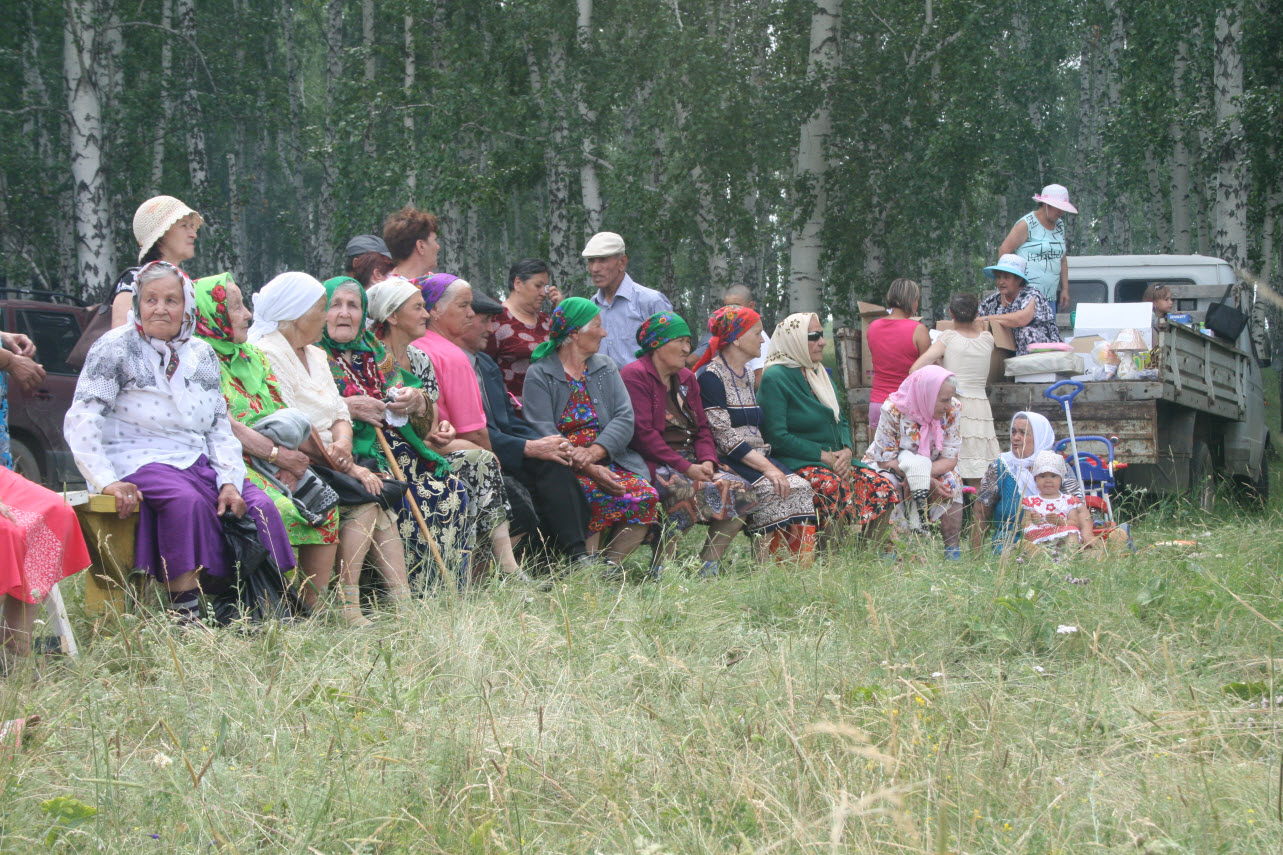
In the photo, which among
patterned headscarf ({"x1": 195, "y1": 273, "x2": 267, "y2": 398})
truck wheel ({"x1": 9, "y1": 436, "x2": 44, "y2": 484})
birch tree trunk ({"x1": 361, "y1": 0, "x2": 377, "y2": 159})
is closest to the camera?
patterned headscarf ({"x1": 195, "y1": 273, "x2": 267, "y2": 398})

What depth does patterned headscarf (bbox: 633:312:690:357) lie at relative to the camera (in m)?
6.54

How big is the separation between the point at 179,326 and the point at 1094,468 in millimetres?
5317

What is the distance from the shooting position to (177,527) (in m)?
4.27

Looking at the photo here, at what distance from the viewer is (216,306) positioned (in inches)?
196

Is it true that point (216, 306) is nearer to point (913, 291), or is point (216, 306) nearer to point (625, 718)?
point (625, 718)

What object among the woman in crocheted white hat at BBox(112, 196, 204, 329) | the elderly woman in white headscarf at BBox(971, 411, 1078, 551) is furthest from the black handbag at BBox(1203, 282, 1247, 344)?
the woman in crocheted white hat at BBox(112, 196, 204, 329)

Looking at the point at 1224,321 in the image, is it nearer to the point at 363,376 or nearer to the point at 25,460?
the point at 363,376

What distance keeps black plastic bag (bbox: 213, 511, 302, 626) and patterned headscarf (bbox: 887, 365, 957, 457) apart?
4.07m

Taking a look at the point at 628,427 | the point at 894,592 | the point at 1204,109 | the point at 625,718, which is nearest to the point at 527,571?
the point at 628,427

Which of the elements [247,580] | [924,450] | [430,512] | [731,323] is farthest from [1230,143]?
[247,580]

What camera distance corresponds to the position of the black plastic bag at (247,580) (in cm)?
442

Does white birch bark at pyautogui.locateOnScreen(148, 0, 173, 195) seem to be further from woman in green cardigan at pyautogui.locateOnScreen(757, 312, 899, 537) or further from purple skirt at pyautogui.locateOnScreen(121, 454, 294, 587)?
purple skirt at pyautogui.locateOnScreen(121, 454, 294, 587)

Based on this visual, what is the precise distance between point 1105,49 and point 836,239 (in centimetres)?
1305

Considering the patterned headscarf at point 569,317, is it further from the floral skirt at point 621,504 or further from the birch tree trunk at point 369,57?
the birch tree trunk at point 369,57
